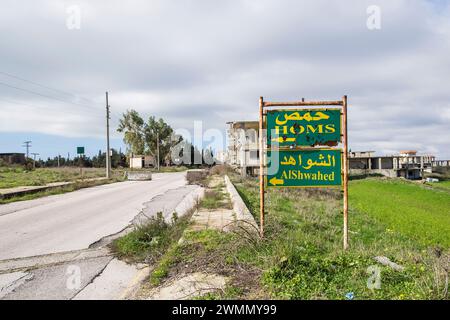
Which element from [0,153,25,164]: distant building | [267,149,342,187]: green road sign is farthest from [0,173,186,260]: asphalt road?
[0,153,25,164]: distant building

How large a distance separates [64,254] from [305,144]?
5013mm

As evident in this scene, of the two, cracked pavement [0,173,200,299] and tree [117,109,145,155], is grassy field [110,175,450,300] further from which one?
tree [117,109,145,155]

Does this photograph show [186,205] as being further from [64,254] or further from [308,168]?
[308,168]

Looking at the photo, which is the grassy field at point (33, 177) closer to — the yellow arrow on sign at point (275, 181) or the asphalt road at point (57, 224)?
the asphalt road at point (57, 224)

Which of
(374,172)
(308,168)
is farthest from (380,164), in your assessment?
(308,168)

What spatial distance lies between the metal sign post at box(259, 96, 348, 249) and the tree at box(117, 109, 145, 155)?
78922mm

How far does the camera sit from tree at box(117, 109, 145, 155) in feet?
271

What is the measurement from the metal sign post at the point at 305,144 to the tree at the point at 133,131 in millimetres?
78922

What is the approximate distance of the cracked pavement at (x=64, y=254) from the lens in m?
4.93

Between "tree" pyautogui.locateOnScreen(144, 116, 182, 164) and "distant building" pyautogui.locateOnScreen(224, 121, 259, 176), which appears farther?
"tree" pyautogui.locateOnScreen(144, 116, 182, 164)

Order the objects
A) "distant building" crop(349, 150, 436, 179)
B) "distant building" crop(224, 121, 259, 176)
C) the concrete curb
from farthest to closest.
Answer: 1. "distant building" crop(349, 150, 436, 179)
2. "distant building" crop(224, 121, 259, 176)
3. the concrete curb
